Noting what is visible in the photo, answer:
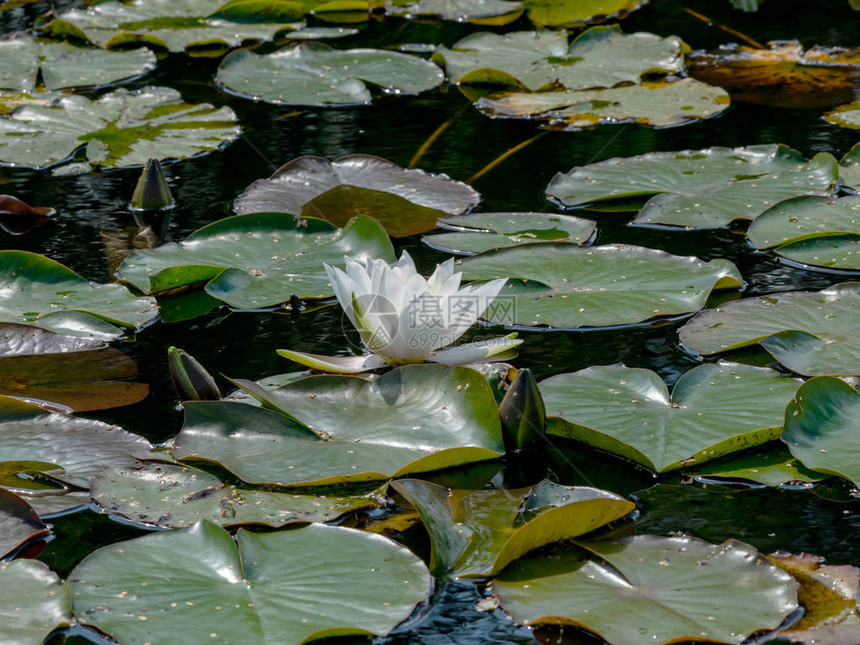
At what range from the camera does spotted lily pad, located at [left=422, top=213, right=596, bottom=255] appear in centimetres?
318

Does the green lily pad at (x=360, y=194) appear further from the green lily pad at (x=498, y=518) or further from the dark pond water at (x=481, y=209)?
the green lily pad at (x=498, y=518)

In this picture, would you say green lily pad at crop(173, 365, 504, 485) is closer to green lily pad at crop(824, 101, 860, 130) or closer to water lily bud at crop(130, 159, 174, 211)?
water lily bud at crop(130, 159, 174, 211)

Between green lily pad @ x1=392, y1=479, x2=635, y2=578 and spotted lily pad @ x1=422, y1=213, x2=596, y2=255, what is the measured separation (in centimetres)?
128

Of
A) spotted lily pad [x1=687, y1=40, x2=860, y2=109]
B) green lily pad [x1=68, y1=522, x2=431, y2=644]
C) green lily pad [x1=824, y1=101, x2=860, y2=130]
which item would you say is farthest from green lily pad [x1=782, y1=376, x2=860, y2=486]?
spotted lily pad [x1=687, y1=40, x2=860, y2=109]

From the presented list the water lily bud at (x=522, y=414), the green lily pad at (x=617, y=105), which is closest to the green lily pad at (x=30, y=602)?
the water lily bud at (x=522, y=414)

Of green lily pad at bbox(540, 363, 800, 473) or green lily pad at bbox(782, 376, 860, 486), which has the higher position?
green lily pad at bbox(782, 376, 860, 486)

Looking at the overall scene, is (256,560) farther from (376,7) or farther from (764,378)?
(376,7)

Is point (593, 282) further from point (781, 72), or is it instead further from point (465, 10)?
point (465, 10)

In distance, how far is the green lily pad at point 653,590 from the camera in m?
1.56

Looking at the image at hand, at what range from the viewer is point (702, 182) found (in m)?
3.54

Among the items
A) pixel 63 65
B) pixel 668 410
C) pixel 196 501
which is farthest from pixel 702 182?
pixel 63 65

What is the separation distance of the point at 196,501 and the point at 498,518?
2.04 ft

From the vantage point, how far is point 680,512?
192cm

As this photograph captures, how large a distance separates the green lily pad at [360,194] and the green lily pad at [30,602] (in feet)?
5.91
